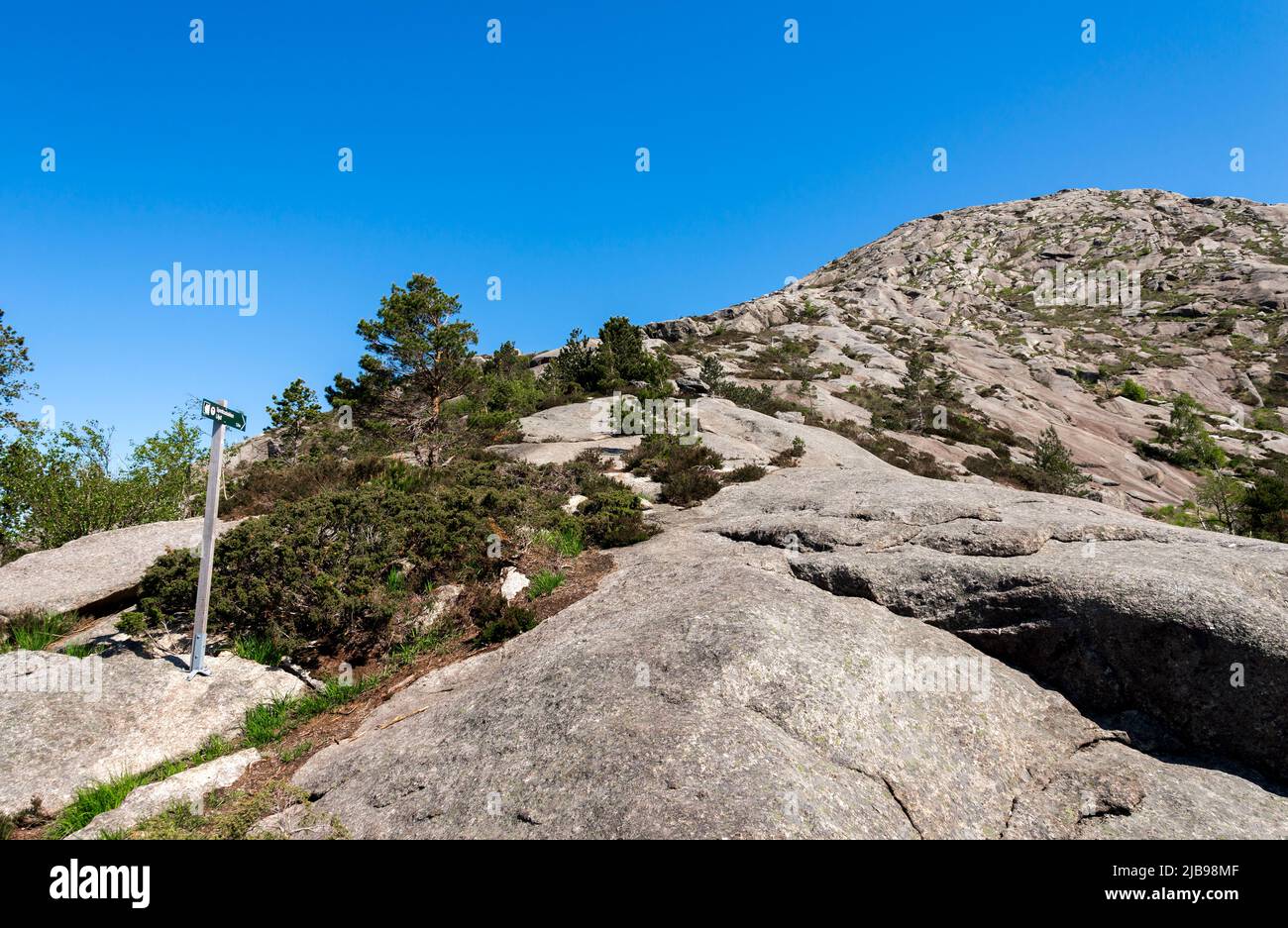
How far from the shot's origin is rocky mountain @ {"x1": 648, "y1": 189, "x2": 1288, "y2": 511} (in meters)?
36.2

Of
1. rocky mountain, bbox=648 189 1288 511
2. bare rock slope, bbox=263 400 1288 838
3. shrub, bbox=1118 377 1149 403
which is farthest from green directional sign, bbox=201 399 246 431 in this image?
shrub, bbox=1118 377 1149 403

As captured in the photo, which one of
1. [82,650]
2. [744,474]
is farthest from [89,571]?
[744,474]

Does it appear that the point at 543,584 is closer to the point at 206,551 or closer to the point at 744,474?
the point at 206,551

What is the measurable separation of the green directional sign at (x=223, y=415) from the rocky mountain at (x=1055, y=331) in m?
25.6

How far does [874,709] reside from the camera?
19.3 ft

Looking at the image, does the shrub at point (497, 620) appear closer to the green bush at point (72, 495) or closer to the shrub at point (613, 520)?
the shrub at point (613, 520)

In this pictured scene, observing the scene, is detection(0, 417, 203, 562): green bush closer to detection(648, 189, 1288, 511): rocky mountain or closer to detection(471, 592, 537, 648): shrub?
detection(471, 592, 537, 648): shrub

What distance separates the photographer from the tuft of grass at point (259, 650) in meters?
8.51

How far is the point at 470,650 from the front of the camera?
8695 millimetres

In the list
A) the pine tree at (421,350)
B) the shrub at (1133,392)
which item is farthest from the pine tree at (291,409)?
the shrub at (1133,392)

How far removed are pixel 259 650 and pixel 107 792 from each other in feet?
8.87
